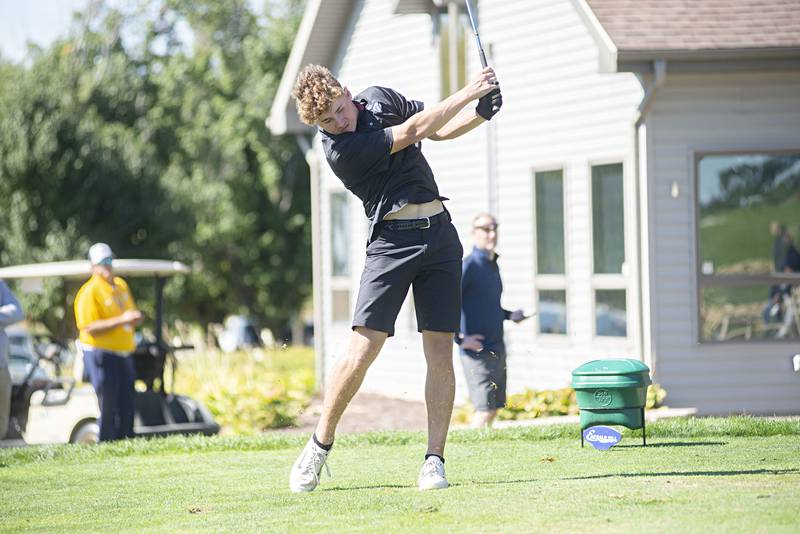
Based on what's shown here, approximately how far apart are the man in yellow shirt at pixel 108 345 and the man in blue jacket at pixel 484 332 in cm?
322

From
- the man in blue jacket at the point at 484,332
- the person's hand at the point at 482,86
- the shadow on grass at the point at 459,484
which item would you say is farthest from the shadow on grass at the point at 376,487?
the man in blue jacket at the point at 484,332

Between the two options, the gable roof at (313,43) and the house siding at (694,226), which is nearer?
the house siding at (694,226)

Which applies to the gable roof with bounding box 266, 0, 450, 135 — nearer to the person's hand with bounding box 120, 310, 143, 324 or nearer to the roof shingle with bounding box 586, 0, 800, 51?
the roof shingle with bounding box 586, 0, 800, 51

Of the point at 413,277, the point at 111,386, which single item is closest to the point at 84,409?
the point at 111,386

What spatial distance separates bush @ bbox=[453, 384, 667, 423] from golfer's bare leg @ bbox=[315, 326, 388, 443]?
568cm

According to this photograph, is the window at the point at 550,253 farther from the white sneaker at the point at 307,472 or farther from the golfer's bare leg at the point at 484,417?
the white sneaker at the point at 307,472

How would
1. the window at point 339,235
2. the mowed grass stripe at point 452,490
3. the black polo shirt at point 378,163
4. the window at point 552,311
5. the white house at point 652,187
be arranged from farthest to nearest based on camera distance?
the window at point 339,235, the window at point 552,311, the white house at point 652,187, the black polo shirt at point 378,163, the mowed grass stripe at point 452,490

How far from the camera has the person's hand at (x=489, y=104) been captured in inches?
241

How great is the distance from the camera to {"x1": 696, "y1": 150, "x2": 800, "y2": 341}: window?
43.0 feet

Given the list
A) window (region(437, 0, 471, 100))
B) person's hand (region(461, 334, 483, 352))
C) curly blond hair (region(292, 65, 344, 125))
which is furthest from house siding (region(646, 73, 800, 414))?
curly blond hair (region(292, 65, 344, 125))

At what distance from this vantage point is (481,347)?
9672 millimetres

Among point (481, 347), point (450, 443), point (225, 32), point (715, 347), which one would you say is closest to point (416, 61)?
point (715, 347)

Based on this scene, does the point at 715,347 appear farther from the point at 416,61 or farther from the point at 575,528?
the point at 575,528

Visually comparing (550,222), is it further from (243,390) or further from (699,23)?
(243,390)
